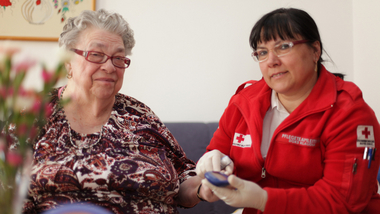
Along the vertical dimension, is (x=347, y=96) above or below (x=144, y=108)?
above

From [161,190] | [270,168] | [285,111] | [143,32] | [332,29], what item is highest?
[332,29]

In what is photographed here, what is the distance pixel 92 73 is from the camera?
3.71ft

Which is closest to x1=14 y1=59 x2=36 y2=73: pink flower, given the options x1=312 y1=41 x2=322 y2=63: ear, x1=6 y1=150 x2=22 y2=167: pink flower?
x1=6 y1=150 x2=22 y2=167: pink flower

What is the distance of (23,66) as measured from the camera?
513mm

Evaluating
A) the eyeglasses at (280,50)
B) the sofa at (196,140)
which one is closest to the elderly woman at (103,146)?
the sofa at (196,140)

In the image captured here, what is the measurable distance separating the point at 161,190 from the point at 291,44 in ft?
2.20

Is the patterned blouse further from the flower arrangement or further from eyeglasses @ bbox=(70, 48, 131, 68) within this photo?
the flower arrangement

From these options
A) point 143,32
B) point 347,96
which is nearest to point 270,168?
point 347,96

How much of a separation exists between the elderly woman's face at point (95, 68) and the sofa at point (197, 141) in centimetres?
63

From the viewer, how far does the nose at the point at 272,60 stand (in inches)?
40.0

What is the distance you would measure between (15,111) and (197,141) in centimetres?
124

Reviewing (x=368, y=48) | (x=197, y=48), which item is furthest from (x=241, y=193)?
(x=368, y=48)

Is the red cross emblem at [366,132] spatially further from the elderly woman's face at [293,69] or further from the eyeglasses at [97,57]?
the eyeglasses at [97,57]

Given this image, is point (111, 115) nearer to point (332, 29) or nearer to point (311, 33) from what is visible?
point (311, 33)
